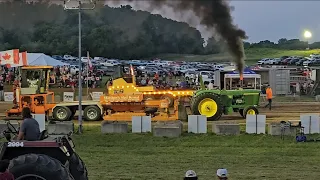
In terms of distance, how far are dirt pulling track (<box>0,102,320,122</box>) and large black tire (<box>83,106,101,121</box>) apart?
20.0ft

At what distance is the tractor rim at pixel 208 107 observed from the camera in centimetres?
2909

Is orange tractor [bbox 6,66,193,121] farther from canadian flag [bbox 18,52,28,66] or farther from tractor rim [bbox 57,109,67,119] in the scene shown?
canadian flag [bbox 18,52,28,66]

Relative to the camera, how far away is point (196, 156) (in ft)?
62.3

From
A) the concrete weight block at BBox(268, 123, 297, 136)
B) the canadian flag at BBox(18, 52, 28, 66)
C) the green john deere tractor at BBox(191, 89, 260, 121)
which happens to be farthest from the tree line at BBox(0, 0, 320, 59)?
the concrete weight block at BBox(268, 123, 297, 136)

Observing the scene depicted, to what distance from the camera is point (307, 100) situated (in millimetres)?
43875

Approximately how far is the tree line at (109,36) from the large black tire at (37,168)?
181ft

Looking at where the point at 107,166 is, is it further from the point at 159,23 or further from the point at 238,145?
the point at 159,23

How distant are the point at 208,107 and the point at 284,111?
770 cm

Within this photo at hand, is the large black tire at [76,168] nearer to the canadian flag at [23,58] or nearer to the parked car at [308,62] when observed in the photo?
the canadian flag at [23,58]

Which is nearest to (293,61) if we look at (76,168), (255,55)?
(255,55)

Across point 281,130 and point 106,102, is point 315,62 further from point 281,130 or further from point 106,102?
point 281,130

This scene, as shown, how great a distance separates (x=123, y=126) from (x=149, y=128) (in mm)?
1015

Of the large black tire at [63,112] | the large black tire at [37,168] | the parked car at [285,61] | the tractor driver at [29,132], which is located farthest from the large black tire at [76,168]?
the parked car at [285,61]

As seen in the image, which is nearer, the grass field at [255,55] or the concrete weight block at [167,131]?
the concrete weight block at [167,131]
